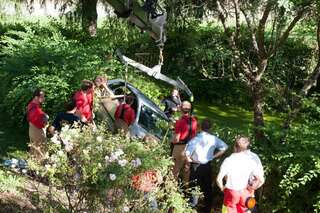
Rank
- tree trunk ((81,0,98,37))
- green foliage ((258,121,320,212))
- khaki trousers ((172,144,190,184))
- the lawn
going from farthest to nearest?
tree trunk ((81,0,98,37))
the lawn
khaki trousers ((172,144,190,184))
green foliage ((258,121,320,212))

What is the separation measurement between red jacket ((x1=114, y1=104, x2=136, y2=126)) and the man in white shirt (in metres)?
3.56

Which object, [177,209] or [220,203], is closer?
[177,209]

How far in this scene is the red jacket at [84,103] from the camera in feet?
31.6

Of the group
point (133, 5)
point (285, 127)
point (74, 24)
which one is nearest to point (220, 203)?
point (285, 127)

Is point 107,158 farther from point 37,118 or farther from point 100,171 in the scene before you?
point 37,118

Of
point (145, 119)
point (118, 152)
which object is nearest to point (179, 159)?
point (145, 119)

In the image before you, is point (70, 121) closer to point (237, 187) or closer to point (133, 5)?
point (133, 5)

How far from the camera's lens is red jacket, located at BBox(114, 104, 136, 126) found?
10.1 metres

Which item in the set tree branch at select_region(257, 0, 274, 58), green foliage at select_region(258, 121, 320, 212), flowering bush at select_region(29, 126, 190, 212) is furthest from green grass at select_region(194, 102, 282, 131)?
flowering bush at select_region(29, 126, 190, 212)

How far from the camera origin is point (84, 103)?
31.8 feet

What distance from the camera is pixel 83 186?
5480mm

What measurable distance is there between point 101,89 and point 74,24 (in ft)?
37.4

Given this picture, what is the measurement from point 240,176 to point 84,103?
3.86 m

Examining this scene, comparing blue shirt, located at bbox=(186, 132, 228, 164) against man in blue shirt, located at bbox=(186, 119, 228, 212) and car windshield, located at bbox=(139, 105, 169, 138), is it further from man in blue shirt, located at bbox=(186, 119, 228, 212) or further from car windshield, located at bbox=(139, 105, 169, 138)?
car windshield, located at bbox=(139, 105, 169, 138)
